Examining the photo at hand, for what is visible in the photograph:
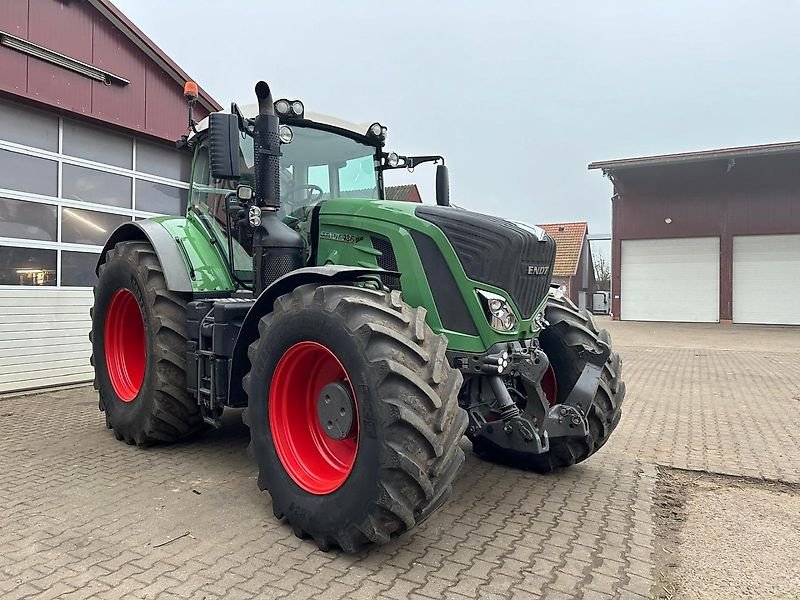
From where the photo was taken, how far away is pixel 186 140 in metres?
5.29

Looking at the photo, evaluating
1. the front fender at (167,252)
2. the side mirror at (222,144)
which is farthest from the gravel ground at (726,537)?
the front fender at (167,252)

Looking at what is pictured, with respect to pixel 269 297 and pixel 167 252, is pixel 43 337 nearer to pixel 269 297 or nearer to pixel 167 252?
pixel 167 252

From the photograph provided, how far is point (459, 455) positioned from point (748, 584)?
1426 millimetres

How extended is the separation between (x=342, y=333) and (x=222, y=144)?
57.9 inches

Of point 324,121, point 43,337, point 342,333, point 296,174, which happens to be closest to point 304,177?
point 296,174

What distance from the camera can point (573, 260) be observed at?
3531cm

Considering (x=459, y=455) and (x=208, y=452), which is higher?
(x=459, y=455)

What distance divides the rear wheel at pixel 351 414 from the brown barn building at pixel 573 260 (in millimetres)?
30697

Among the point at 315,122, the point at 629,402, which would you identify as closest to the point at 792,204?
the point at 629,402

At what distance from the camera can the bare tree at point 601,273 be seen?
48.6 metres

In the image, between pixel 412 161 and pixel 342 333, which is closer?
pixel 342 333

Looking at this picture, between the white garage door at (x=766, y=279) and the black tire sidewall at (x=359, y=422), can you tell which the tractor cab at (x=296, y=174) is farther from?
the white garage door at (x=766, y=279)

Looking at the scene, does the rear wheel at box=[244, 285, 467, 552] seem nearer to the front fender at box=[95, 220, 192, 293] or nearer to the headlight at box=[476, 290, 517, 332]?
the headlight at box=[476, 290, 517, 332]

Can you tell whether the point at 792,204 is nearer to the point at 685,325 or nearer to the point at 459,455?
the point at 685,325
